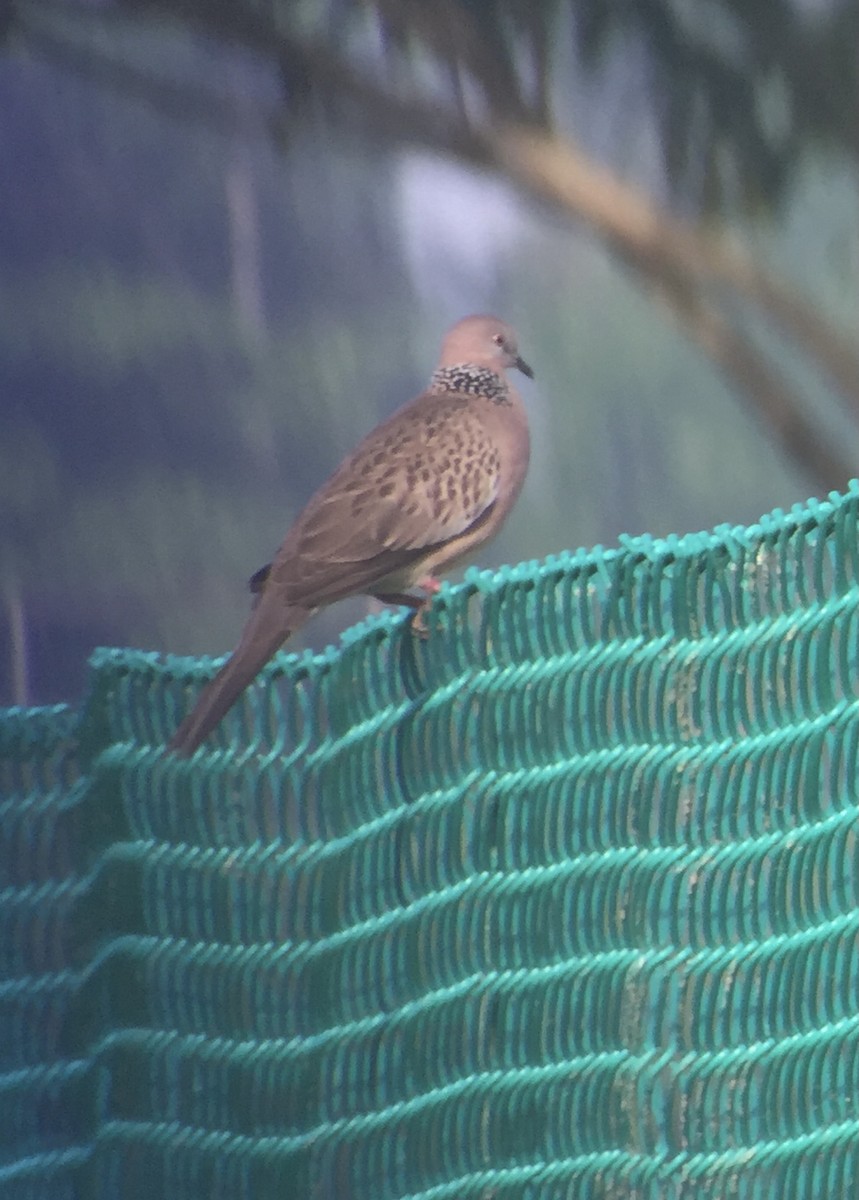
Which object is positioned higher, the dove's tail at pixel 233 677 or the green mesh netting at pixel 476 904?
the dove's tail at pixel 233 677

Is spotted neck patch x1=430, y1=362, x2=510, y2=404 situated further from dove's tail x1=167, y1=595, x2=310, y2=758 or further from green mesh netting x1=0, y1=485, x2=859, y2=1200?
green mesh netting x1=0, y1=485, x2=859, y2=1200

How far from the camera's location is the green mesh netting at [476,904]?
195 centimetres

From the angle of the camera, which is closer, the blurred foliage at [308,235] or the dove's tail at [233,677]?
the dove's tail at [233,677]

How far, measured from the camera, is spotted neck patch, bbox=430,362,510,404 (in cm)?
430

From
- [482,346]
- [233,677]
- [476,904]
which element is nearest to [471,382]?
[482,346]

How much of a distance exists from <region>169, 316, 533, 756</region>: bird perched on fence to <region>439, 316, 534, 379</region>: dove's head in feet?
0.92

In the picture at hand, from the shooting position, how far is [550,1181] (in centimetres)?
220

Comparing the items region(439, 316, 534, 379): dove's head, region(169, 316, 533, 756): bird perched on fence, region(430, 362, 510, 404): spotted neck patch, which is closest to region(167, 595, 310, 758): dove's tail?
region(169, 316, 533, 756): bird perched on fence

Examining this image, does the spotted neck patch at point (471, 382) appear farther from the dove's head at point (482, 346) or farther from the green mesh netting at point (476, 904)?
the green mesh netting at point (476, 904)

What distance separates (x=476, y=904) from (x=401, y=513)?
1380 millimetres

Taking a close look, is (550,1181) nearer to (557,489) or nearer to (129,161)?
(557,489)

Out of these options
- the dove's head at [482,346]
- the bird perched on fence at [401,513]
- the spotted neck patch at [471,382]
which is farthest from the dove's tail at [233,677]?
the dove's head at [482,346]

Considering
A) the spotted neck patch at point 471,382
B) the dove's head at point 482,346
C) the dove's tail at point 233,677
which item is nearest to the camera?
the dove's tail at point 233,677

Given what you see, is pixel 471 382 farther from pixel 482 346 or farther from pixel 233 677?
pixel 233 677
